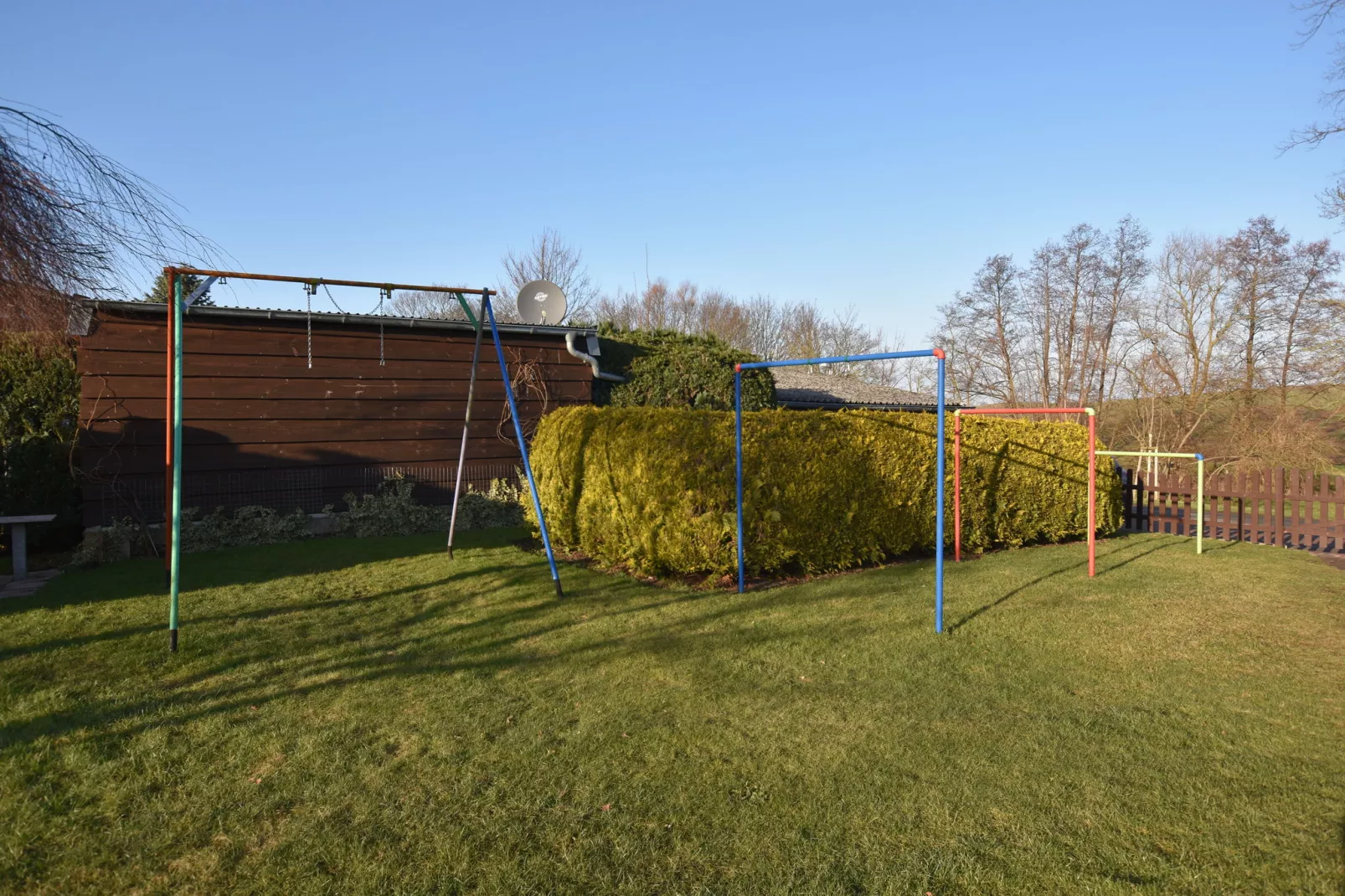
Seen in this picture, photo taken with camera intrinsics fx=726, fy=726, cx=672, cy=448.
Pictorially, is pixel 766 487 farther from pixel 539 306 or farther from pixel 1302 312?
pixel 1302 312

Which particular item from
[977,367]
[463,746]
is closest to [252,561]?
[463,746]

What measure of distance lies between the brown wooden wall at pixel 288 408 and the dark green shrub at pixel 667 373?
1154 mm

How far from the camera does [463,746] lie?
373cm

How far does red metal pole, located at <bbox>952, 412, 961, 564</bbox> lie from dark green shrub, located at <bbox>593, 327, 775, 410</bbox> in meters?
5.42

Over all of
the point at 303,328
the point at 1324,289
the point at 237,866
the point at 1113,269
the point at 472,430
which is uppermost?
the point at 1113,269

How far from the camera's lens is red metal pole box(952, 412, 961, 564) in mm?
8742

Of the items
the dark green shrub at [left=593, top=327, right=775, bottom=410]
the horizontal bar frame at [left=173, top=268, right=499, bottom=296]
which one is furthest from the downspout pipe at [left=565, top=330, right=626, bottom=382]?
the horizontal bar frame at [left=173, top=268, right=499, bottom=296]

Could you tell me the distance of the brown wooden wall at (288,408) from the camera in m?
9.88

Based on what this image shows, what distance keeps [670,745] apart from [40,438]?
10.4 meters

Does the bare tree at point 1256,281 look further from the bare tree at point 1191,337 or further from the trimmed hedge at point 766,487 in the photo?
the trimmed hedge at point 766,487

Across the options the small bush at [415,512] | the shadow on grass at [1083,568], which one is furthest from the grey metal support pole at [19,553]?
the shadow on grass at [1083,568]

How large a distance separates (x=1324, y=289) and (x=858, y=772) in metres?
25.1

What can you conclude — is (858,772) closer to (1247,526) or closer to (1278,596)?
(1278,596)

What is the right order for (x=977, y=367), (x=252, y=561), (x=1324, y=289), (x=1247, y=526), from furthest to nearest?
(x=977, y=367), (x=1324, y=289), (x=1247, y=526), (x=252, y=561)
